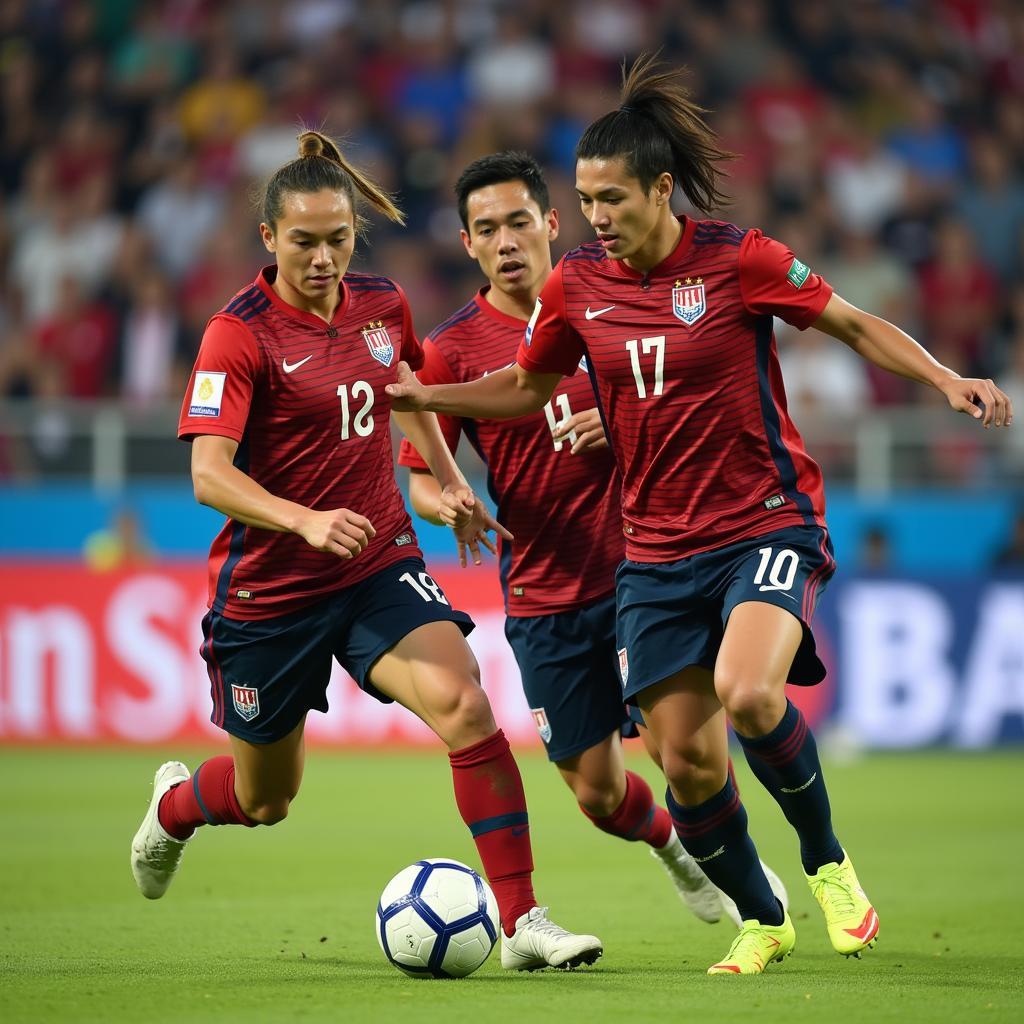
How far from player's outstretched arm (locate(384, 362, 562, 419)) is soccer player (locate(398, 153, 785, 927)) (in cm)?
45

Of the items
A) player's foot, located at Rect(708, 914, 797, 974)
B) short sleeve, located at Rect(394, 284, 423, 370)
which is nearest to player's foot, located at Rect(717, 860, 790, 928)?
player's foot, located at Rect(708, 914, 797, 974)

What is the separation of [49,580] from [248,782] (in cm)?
818

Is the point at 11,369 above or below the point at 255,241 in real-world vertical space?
below

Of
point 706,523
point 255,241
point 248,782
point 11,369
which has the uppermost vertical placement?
point 255,241

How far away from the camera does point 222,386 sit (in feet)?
19.1

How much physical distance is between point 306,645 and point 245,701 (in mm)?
292

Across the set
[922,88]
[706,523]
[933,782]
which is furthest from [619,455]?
[922,88]

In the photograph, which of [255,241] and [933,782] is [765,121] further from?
[933,782]

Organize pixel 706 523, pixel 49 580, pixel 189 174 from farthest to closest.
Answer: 1. pixel 189 174
2. pixel 49 580
3. pixel 706 523

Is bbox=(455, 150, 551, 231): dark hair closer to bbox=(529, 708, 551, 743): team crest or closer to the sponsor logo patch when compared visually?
the sponsor logo patch

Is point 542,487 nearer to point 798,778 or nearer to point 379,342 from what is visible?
point 379,342

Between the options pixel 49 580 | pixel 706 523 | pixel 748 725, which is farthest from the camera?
pixel 49 580

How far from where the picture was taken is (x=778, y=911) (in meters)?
Answer: 5.80

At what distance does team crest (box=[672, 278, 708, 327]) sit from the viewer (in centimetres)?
573
